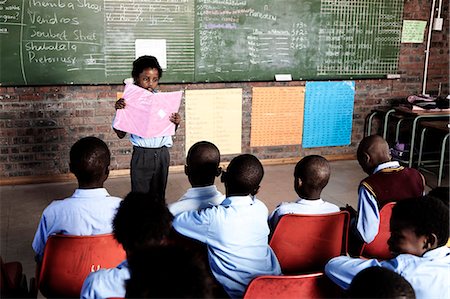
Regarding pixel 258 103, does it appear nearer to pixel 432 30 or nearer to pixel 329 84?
pixel 329 84

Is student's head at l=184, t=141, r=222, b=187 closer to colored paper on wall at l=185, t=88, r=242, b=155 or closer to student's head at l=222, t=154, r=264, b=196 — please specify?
student's head at l=222, t=154, r=264, b=196

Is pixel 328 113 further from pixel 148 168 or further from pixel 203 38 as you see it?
pixel 148 168

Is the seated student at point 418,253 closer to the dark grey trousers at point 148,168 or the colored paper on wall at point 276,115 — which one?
the dark grey trousers at point 148,168

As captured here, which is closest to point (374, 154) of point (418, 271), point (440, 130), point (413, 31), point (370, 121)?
point (418, 271)

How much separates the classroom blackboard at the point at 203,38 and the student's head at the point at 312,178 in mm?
2979

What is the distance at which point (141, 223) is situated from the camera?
4.61 ft

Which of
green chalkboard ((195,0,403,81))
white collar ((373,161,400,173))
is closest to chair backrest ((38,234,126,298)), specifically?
white collar ((373,161,400,173))

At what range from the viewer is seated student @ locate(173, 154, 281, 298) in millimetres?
1803

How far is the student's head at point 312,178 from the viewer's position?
7.36 ft

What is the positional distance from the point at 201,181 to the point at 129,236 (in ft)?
2.93

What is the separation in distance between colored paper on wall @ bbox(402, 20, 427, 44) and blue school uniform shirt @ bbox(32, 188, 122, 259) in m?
4.92

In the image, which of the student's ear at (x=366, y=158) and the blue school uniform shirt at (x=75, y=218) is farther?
the student's ear at (x=366, y=158)

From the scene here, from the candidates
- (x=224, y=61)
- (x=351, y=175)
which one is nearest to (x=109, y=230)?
(x=224, y=61)

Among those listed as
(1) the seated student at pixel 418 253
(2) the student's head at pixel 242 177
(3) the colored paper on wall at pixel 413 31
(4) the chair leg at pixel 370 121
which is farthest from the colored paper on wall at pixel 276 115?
(1) the seated student at pixel 418 253
